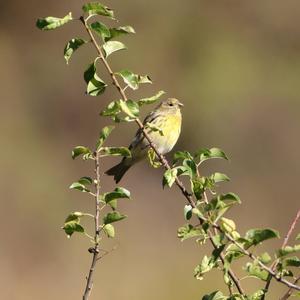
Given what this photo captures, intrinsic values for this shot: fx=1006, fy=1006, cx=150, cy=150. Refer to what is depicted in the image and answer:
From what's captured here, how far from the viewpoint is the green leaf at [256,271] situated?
216 cm

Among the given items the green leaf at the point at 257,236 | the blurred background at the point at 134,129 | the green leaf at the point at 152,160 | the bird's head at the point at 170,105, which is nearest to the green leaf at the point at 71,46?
the green leaf at the point at 257,236

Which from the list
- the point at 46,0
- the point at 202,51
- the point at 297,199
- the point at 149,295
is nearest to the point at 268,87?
the point at 202,51

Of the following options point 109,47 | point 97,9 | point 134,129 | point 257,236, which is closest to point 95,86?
point 109,47

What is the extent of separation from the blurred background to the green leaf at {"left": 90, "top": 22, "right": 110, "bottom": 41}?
689cm

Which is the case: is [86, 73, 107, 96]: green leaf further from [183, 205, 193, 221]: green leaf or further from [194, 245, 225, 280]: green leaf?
[194, 245, 225, 280]: green leaf

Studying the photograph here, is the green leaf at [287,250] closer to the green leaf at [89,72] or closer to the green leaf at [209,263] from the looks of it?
the green leaf at [209,263]

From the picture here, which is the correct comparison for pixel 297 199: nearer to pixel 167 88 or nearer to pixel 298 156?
pixel 298 156

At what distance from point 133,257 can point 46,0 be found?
168 inches

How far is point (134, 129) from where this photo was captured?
37.3 ft

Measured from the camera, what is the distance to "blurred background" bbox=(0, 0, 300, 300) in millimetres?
9867

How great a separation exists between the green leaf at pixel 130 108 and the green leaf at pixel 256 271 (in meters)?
0.46

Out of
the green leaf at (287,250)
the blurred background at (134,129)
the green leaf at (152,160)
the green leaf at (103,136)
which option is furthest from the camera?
the blurred background at (134,129)

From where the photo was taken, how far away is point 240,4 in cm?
1330

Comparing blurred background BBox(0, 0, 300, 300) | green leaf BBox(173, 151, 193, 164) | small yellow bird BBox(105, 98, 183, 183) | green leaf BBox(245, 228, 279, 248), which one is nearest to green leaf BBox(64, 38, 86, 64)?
green leaf BBox(173, 151, 193, 164)
